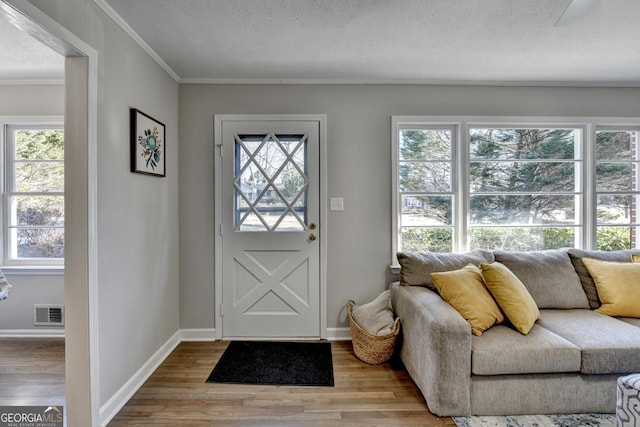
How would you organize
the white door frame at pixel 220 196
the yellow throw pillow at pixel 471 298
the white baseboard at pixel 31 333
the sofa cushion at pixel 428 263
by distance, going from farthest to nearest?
the white baseboard at pixel 31 333
the white door frame at pixel 220 196
the sofa cushion at pixel 428 263
the yellow throw pillow at pixel 471 298

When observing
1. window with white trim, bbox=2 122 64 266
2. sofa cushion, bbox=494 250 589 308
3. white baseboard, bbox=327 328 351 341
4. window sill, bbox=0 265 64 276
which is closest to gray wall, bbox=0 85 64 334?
window sill, bbox=0 265 64 276

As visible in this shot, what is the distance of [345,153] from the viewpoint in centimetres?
286

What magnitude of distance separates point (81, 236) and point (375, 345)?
202 cm

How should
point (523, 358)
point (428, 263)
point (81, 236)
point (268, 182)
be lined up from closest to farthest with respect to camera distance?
point (81, 236) < point (523, 358) < point (428, 263) < point (268, 182)

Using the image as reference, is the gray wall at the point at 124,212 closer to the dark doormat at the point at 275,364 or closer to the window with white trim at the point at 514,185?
the dark doormat at the point at 275,364

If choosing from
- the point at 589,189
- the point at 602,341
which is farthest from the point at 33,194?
the point at 589,189

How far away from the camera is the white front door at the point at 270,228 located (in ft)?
9.29

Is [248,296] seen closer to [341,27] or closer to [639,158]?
[341,27]

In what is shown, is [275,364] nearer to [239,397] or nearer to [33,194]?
[239,397]

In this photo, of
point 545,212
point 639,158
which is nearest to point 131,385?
point 545,212

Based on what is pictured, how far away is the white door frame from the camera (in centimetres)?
282

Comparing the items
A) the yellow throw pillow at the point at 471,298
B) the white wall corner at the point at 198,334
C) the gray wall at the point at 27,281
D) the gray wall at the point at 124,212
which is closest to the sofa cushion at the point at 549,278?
the yellow throw pillow at the point at 471,298

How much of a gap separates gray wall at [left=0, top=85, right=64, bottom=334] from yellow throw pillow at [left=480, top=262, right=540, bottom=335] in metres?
3.70

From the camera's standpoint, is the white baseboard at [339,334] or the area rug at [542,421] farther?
the white baseboard at [339,334]
